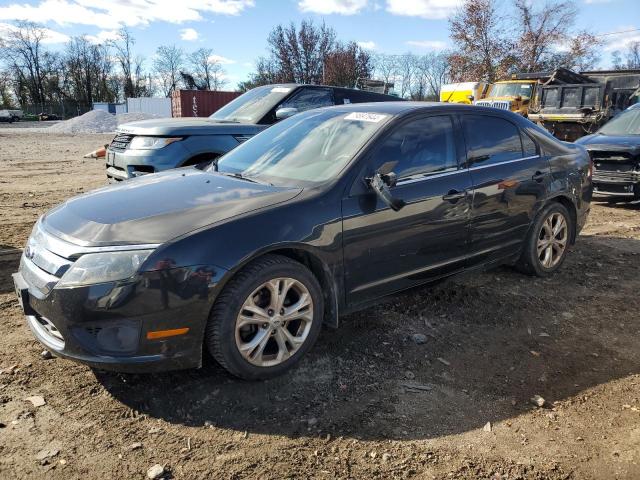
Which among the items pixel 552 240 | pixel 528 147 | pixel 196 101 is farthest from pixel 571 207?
pixel 196 101

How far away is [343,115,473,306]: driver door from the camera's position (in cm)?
336

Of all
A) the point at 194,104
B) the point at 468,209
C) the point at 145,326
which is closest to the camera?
the point at 145,326

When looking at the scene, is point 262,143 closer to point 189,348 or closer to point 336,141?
point 336,141

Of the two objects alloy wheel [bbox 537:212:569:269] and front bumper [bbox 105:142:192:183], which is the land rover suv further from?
alloy wheel [bbox 537:212:569:269]

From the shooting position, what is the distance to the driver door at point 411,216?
3.36 meters

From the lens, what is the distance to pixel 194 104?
96.4 feet

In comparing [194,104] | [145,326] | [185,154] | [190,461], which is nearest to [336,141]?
[145,326]

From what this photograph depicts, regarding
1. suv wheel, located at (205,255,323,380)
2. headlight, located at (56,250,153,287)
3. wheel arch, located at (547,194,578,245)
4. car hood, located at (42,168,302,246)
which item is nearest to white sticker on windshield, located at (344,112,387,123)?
car hood, located at (42,168,302,246)

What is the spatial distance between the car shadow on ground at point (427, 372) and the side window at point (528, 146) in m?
1.26

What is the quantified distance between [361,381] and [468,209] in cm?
165

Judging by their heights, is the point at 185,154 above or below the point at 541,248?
above

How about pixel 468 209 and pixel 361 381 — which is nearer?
pixel 361 381

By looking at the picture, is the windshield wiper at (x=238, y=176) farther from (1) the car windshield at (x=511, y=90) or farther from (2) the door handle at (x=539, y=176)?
(1) the car windshield at (x=511, y=90)

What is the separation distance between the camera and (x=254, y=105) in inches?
292
